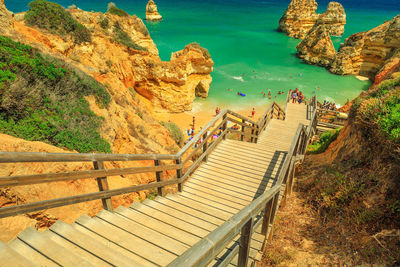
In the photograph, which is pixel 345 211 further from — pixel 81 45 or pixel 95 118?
pixel 81 45

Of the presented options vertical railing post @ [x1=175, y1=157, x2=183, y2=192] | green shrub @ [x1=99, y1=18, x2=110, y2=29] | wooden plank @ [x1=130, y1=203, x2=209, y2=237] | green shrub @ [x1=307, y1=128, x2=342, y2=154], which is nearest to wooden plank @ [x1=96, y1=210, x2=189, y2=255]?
wooden plank @ [x1=130, y1=203, x2=209, y2=237]

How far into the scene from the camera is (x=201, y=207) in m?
4.52

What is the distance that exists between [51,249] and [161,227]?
1.44 m

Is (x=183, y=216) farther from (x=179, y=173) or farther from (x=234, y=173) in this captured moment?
(x=234, y=173)

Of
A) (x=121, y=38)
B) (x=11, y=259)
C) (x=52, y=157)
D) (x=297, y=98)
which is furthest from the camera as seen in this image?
(x=297, y=98)

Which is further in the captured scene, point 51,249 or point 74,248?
point 74,248

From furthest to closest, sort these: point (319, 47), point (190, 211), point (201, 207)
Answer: point (319, 47), point (201, 207), point (190, 211)

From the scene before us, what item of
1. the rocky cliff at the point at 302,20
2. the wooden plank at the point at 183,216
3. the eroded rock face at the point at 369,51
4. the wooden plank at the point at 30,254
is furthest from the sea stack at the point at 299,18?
the wooden plank at the point at 30,254

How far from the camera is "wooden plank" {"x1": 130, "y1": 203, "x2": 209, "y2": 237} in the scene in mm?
3488

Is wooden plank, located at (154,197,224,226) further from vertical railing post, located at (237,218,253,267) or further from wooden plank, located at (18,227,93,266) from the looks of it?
wooden plank, located at (18,227,93,266)

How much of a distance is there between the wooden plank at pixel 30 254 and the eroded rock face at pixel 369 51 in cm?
4180

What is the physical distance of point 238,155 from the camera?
7008 millimetres

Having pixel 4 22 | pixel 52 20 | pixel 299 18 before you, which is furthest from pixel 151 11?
pixel 4 22

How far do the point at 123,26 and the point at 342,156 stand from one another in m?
24.4
